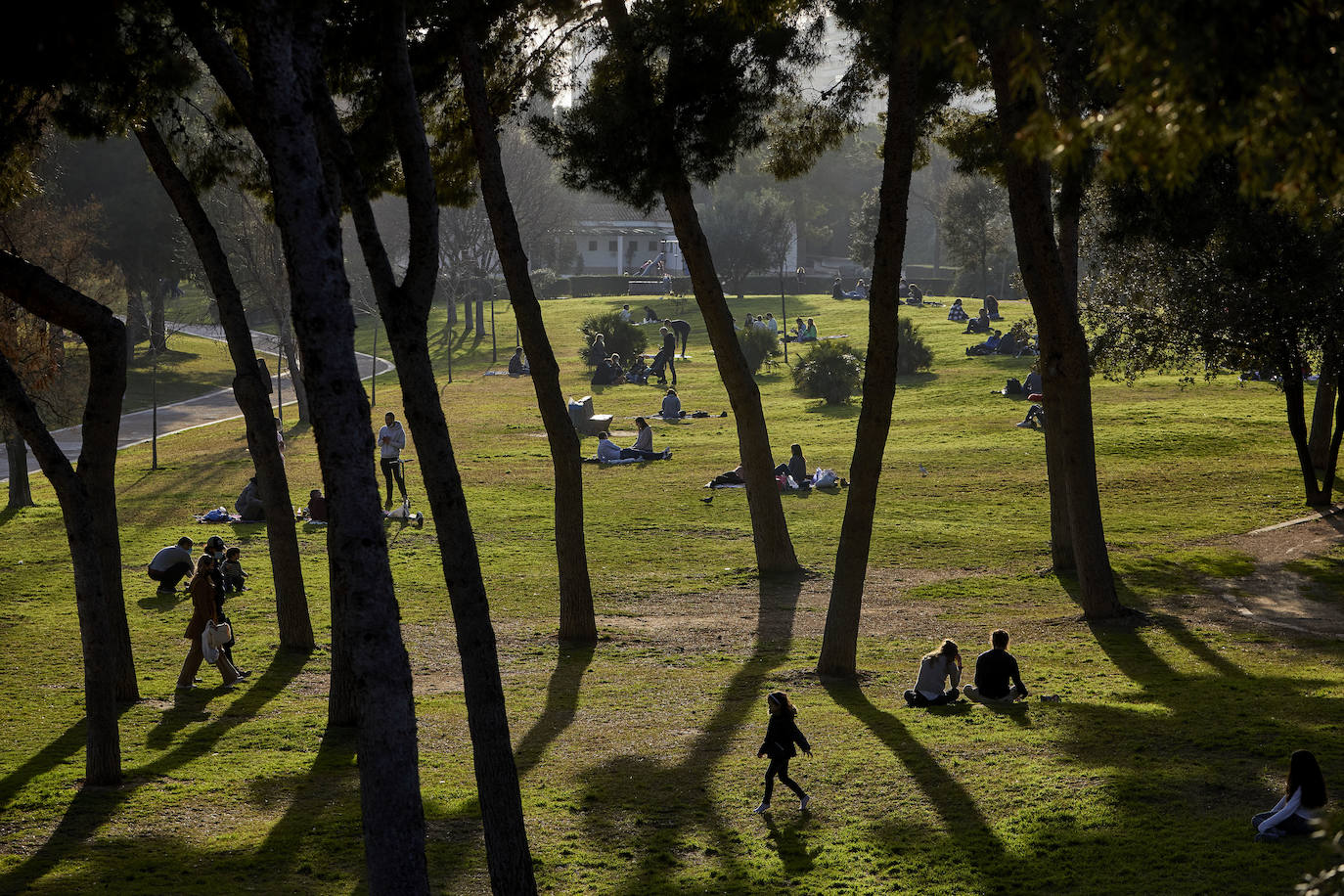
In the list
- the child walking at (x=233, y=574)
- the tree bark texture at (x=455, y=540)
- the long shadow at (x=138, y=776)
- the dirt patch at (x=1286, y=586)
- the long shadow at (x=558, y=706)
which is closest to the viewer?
the tree bark texture at (x=455, y=540)

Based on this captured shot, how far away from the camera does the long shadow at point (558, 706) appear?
11.0m

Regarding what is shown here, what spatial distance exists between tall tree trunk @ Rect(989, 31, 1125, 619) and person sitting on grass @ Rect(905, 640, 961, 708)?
153 inches

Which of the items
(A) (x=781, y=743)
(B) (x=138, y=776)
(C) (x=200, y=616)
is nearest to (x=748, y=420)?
(C) (x=200, y=616)

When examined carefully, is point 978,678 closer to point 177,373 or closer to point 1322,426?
point 1322,426

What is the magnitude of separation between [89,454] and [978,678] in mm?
8517

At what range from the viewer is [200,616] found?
12898 mm

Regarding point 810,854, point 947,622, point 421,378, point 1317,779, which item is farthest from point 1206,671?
point 421,378

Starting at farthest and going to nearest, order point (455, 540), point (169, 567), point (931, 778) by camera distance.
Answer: point (169, 567) < point (931, 778) < point (455, 540)

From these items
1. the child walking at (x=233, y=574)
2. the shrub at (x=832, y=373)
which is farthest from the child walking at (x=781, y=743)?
the shrub at (x=832, y=373)

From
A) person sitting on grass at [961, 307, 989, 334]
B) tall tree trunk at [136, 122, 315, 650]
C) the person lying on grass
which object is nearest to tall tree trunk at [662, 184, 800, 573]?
tall tree trunk at [136, 122, 315, 650]

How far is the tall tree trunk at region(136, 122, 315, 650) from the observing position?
41.4ft

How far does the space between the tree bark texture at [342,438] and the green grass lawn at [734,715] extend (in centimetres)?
188

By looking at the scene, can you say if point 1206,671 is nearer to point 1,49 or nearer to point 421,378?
point 421,378

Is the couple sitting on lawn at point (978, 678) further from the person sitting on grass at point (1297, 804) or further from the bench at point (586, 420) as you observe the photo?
the bench at point (586, 420)
